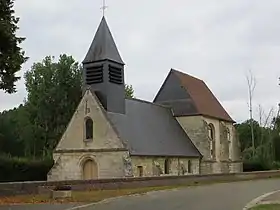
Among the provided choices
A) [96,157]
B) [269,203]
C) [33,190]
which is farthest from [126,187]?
[269,203]

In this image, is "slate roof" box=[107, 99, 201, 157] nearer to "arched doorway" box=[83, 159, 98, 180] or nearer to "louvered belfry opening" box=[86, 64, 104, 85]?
"louvered belfry opening" box=[86, 64, 104, 85]

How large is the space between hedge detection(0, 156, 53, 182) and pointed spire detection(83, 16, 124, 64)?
9521 millimetres

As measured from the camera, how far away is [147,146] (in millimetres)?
42844

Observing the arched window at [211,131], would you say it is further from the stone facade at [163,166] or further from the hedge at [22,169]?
the hedge at [22,169]

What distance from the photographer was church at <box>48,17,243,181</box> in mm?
41219

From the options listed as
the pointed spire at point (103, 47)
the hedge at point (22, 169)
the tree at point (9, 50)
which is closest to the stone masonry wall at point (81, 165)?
the hedge at point (22, 169)

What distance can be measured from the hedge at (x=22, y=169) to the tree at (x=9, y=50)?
57.7ft

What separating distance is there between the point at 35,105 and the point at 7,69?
37.9m

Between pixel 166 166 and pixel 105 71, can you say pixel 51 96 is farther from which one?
pixel 166 166

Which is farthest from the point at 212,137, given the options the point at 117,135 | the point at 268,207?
the point at 268,207

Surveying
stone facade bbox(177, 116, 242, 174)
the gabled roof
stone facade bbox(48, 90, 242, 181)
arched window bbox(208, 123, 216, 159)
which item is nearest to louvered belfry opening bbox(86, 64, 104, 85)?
stone facade bbox(48, 90, 242, 181)

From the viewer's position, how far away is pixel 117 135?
40781 millimetres

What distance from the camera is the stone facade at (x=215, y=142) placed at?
168 feet

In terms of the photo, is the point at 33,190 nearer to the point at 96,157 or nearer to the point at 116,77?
the point at 96,157
